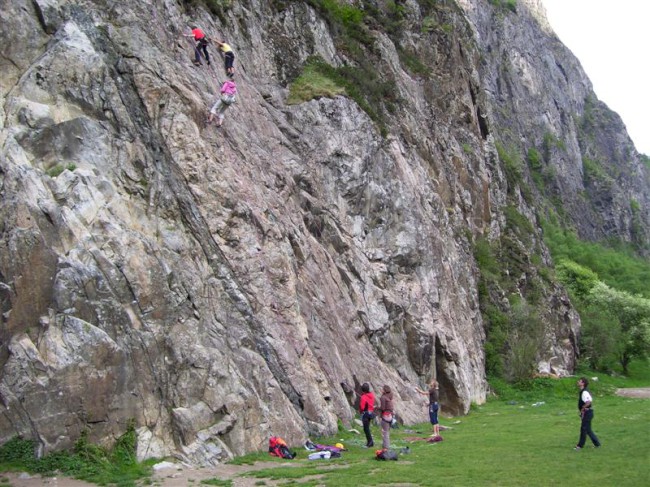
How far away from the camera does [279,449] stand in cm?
1526

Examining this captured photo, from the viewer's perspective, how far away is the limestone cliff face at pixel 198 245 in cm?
1357

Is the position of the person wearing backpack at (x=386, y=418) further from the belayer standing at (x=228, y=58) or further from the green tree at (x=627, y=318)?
the green tree at (x=627, y=318)

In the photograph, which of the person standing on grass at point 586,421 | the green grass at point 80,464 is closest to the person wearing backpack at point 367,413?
the person standing on grass at point 586,421

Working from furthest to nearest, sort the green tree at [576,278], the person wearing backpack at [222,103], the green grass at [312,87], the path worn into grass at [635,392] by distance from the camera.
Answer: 1. the green tree at [576,278]
2. the path worn into grass at [635,392]
3. the green grass at [312,87]
4. the person wearing backpack at [222,103]

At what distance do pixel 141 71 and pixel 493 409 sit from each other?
78.2 ft

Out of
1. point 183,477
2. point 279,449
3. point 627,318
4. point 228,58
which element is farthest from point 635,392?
point 183,477

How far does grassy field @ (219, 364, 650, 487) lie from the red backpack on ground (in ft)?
1.09

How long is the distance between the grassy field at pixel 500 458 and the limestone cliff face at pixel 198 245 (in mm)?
2300

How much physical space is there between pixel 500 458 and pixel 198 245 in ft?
31.9

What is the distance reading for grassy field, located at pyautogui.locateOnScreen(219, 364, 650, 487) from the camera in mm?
11883

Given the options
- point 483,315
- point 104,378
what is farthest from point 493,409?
point 104,378

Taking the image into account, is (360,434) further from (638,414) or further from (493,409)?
(493,409)

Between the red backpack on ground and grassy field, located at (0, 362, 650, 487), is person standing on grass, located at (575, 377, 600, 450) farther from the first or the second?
the red backpack on ground

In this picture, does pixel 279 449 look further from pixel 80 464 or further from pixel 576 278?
pixel 576 278
